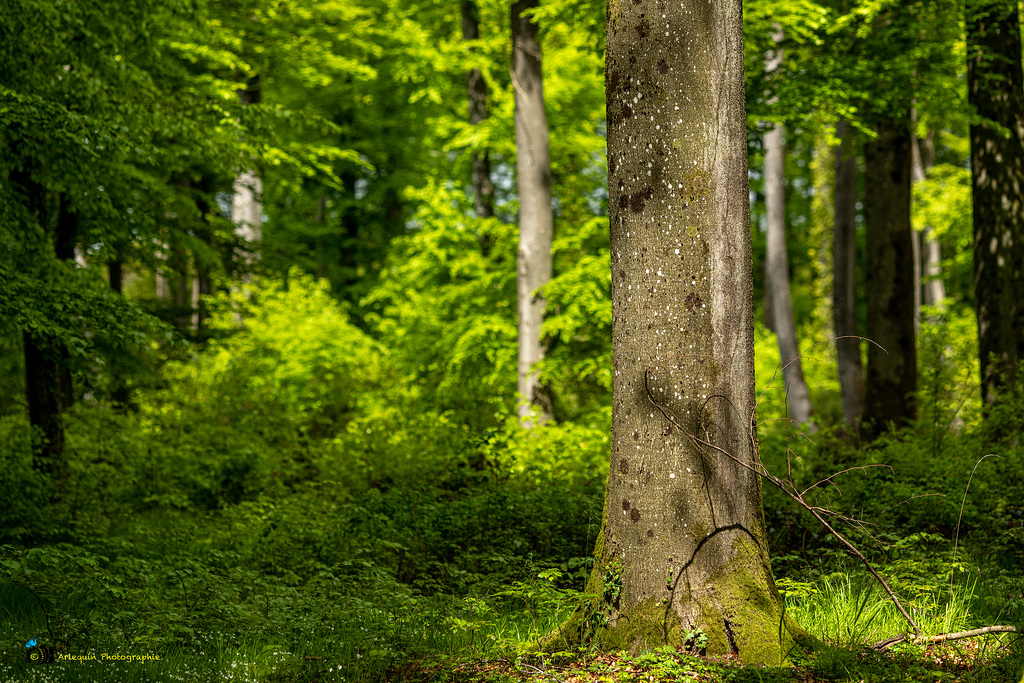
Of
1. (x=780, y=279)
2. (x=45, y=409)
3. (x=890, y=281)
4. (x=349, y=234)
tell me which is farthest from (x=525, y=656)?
(x=349, y=234)

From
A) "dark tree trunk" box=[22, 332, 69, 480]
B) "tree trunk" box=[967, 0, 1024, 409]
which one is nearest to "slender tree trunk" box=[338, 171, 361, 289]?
"dark tree trunk" box=[22, 332, 69, 480]

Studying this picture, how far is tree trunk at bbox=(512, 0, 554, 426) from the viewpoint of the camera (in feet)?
36.5

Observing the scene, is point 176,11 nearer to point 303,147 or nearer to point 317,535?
point 303,147

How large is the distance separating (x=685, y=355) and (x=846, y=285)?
508 inches

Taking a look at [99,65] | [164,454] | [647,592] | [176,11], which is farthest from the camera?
[164,454]

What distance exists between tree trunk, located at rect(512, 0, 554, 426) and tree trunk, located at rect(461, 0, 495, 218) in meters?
2.73

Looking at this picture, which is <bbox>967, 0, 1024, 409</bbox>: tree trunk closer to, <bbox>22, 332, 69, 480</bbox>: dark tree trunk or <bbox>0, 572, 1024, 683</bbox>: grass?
<bbox>0, 572, 1024, 683</bbox>: grass

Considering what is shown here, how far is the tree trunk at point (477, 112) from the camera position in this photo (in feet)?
46.7

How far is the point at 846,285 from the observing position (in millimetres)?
15289

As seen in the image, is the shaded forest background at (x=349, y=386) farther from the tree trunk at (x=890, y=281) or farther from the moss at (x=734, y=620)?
the moss at (x=734, y=620)

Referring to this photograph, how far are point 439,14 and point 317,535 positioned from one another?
13.0 m

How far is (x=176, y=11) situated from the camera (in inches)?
336

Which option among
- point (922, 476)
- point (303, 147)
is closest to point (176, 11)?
point (303, 147)

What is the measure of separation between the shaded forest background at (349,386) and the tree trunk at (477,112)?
6 centimetres
